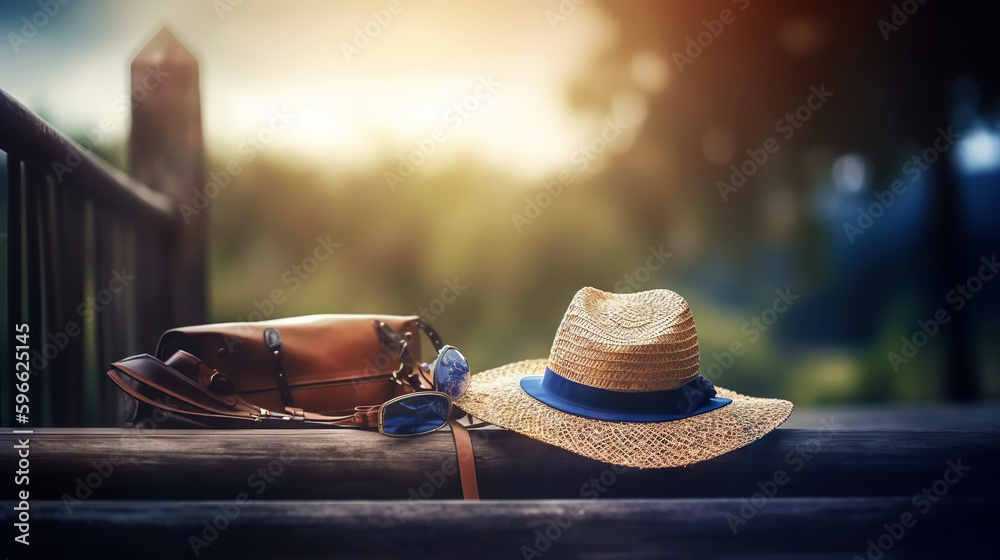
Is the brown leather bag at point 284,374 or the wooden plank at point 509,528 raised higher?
the brown leather bag at point 284,374

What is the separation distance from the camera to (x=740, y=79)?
3977 millimetres

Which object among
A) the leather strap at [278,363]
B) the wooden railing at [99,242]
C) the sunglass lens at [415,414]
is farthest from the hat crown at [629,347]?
the wooden railing at [99,242]

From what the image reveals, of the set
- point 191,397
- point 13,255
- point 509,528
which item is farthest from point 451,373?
point 13,255

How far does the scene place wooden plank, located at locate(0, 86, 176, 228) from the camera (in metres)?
1.16

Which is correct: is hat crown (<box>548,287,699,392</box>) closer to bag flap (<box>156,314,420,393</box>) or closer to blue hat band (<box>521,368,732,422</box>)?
blue hat band (<box>521,368,732,422</box>)

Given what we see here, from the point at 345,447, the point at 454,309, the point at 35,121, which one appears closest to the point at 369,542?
the point at 345,447

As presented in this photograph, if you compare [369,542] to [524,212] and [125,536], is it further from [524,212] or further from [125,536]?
[524,212]

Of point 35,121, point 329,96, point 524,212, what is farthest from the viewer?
→ point 524,212

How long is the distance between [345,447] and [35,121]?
3.22 feet

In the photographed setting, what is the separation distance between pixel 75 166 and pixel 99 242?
0.41 meters

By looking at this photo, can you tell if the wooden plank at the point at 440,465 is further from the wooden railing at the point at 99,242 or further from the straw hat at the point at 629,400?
the wooden railing at the point at 99,242

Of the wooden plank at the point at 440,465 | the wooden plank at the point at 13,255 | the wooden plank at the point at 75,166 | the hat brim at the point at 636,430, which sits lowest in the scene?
the wooden plank at the point at 440,465

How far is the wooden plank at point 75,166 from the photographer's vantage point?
3.82 ft

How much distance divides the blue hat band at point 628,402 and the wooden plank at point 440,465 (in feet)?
0.38
